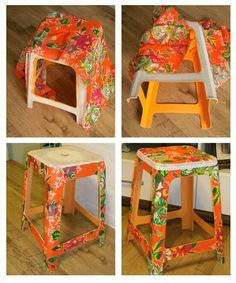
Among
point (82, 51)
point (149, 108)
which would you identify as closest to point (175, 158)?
point (149, 108)

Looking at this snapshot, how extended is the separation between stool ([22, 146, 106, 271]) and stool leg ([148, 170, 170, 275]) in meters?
0.24

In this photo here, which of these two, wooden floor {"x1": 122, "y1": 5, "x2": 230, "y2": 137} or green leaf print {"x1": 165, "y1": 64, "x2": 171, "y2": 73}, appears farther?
wooden floor {"x1": 122, "y1": 5, "x2": 230, "y2": 137}

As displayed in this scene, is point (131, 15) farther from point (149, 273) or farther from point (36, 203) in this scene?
point (149, 273)

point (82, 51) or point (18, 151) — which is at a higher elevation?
point (82, 51)

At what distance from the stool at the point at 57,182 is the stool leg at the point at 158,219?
240 mm

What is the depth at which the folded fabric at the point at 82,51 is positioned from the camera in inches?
48.0

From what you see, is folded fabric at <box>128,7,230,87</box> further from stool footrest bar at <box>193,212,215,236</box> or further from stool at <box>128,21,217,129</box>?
stool footrest bar at <box>193,212,215,236</box>

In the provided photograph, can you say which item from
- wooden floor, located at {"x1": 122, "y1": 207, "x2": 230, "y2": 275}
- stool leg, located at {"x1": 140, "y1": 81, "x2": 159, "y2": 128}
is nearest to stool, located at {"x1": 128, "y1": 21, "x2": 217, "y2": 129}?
stool leg, located at {"x1": 140, "y1": 81, "x2": 159, "y2": 128}

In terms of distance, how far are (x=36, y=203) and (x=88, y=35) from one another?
2.62ft

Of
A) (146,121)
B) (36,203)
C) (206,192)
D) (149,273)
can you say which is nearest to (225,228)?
(206,192)

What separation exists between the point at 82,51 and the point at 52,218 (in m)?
0.55

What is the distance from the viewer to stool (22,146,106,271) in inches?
46.1

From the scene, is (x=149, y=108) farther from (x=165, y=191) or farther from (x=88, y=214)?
(x=88, y=214)

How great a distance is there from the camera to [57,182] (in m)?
1.17
